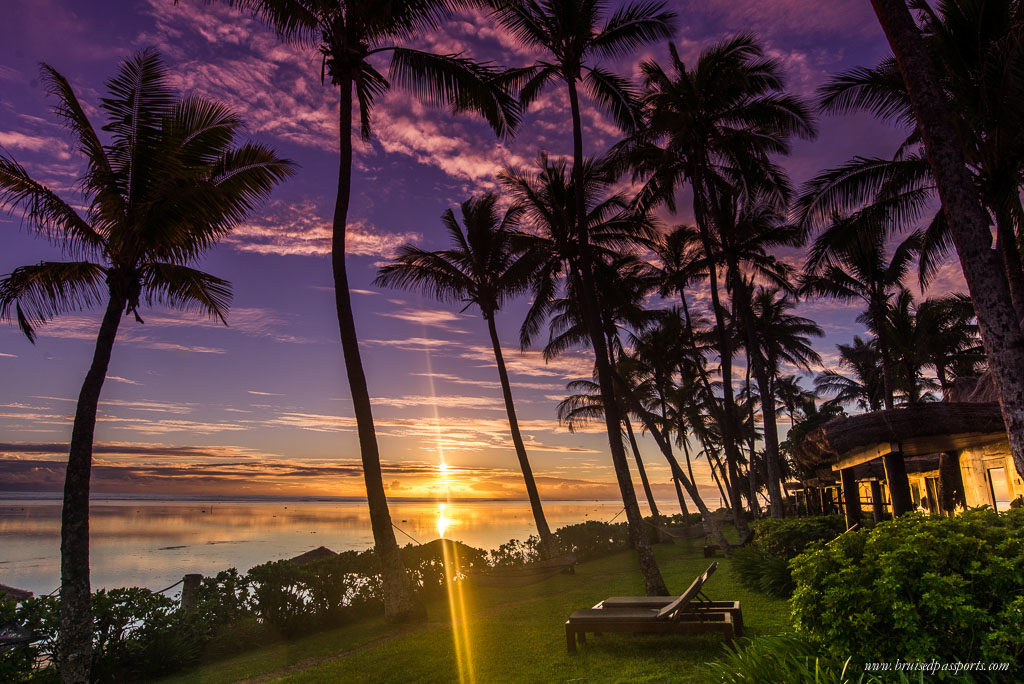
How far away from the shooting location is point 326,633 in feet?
32.2

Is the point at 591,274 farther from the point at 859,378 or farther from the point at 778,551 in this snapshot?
the point at 859,378

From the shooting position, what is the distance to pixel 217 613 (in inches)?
359

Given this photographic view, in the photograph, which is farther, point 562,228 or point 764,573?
point 562,228

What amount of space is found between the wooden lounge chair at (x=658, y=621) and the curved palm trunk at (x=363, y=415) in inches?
160

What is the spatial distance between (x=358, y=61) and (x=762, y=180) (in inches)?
534

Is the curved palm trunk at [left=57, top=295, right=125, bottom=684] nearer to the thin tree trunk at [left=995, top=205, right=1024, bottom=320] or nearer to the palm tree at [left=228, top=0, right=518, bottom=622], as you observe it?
the palm tree at [left=228, top=0, right=518, bottom=622]

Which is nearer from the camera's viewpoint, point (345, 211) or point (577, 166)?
point (345, 211)

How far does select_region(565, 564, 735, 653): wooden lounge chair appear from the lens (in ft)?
20.7

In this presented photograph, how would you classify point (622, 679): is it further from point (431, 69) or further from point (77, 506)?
point (431, 69)

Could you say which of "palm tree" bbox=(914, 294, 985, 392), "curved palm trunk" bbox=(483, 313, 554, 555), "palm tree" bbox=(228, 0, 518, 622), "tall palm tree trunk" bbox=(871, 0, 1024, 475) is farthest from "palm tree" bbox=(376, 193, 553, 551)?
"palm tree" bbox=(914, 294, 985, 392)

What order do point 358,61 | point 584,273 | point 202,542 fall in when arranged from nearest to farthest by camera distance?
point 358,61 → point 584,273 → point 202,542

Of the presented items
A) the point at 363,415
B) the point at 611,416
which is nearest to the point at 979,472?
the point at 611,416

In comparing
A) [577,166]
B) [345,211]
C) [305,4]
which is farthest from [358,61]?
[577,166]

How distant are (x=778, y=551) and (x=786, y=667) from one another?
7349 millimetres
